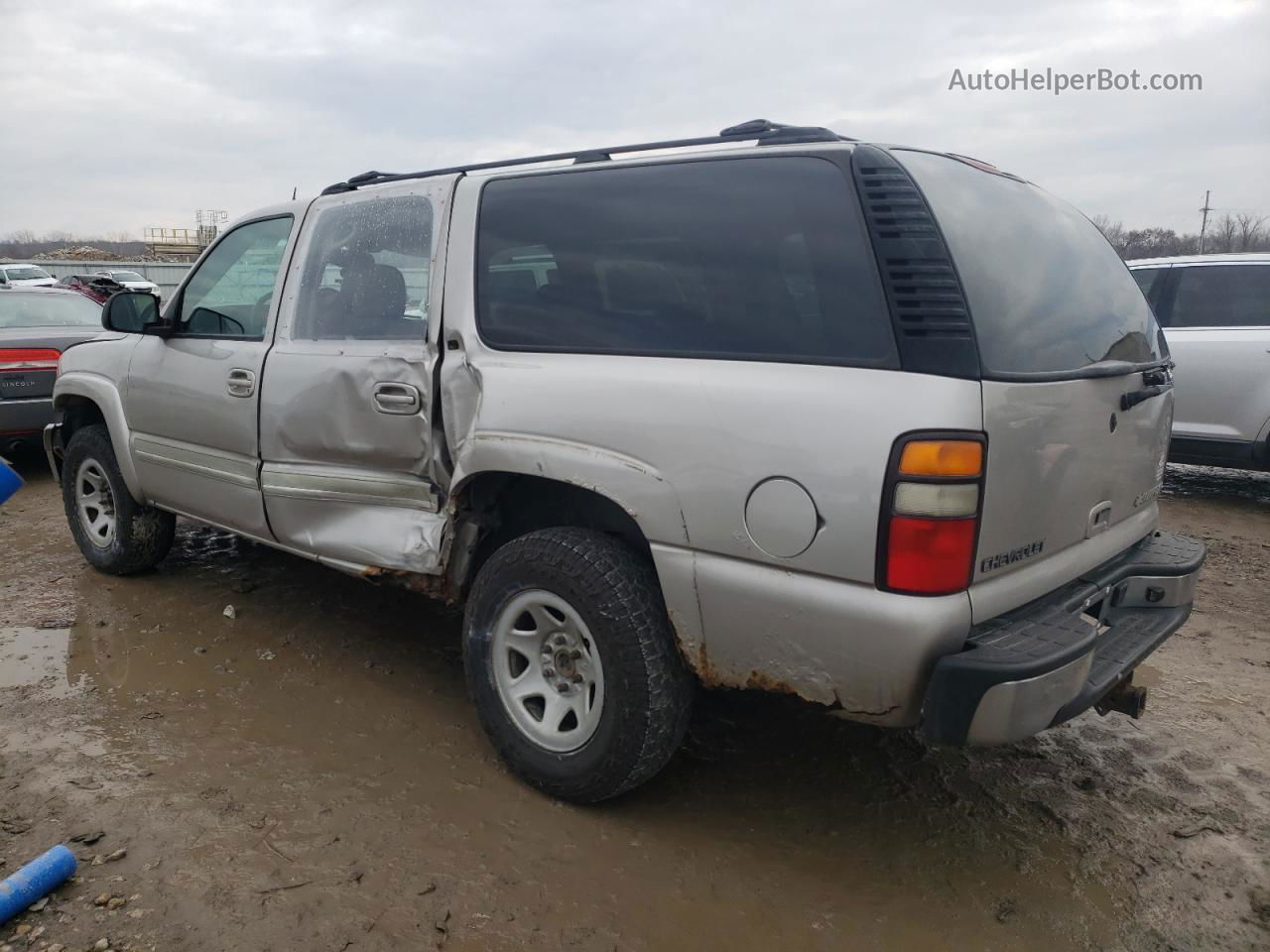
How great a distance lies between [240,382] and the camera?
12.0 feet

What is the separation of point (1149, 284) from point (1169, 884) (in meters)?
5.78

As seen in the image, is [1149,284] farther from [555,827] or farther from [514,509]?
[555,827]

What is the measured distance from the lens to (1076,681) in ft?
7.14

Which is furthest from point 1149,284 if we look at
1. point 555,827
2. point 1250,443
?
point 555,827

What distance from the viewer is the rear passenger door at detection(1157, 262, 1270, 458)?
638 centimetres

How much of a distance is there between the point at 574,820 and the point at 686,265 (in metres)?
1.68

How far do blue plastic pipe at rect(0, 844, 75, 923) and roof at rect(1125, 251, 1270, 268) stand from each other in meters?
7.04

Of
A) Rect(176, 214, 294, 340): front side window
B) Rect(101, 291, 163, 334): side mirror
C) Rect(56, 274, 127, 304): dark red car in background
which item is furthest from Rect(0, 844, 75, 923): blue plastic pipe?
Rect(56, 274, 127, 304): dark red car in background

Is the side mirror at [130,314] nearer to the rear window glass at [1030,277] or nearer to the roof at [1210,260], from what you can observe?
the rear window glass at [1030,277]

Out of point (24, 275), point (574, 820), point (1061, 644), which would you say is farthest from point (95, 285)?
point (1061, 644)

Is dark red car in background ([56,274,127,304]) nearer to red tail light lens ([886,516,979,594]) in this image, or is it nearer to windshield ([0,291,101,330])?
windshield ([0,291,101,330])

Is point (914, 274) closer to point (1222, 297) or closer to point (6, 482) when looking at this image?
point (6, 482)

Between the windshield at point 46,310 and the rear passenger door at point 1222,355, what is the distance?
28.3 feet

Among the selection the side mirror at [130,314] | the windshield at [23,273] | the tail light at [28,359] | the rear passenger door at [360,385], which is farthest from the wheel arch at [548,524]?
the windshield at [23,273]
